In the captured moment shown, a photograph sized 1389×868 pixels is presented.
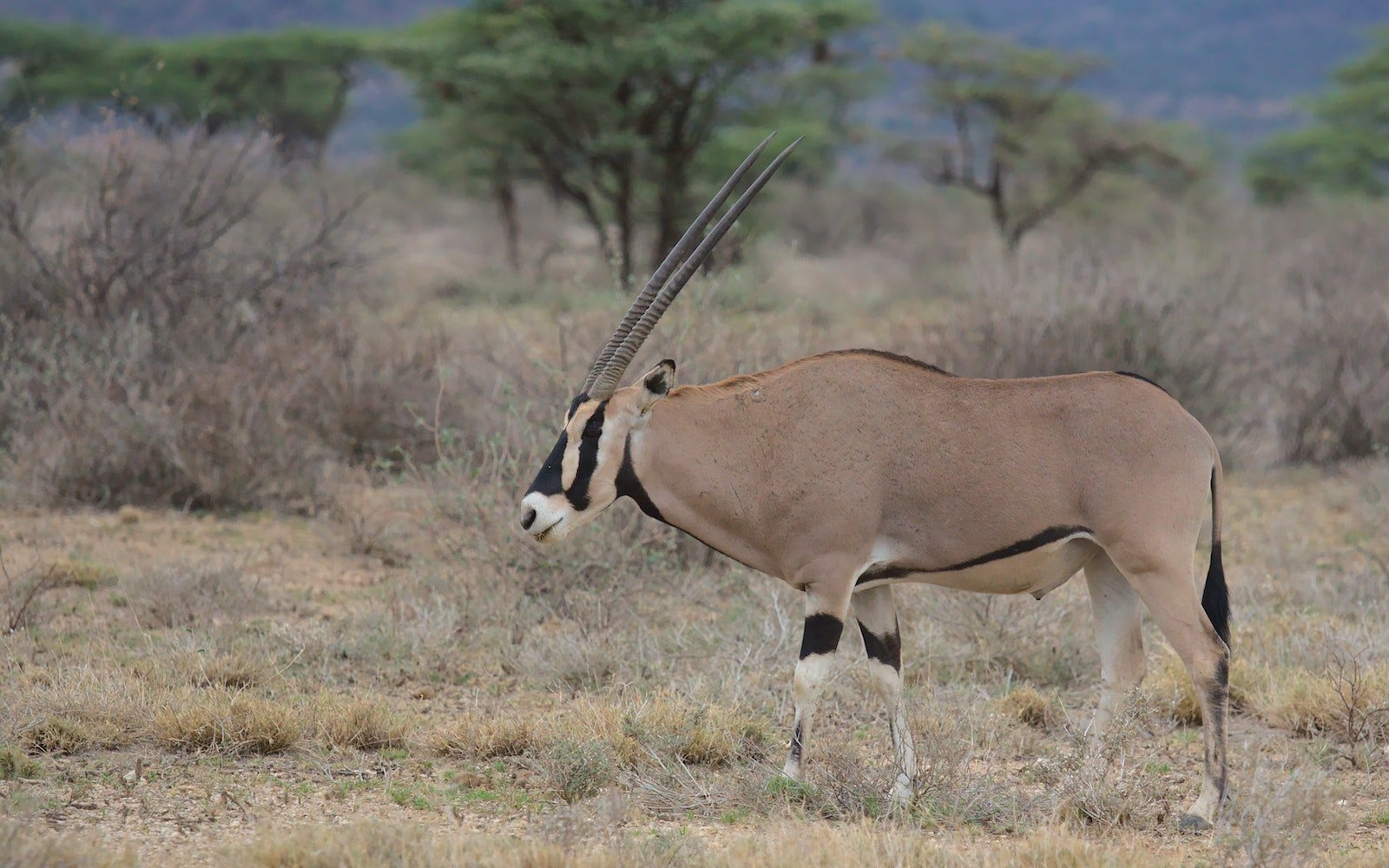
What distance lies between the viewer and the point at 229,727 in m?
5.45

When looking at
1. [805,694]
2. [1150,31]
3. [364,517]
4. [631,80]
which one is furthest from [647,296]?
[1150,31]

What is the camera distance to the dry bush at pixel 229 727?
17.8 feet

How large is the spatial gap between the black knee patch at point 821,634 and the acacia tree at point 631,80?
15138mm

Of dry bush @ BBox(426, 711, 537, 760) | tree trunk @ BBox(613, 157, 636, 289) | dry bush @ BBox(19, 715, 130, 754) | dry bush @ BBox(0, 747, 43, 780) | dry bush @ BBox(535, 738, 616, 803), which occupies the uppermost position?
dry bush @ BBox(0, 747, 43, 780)

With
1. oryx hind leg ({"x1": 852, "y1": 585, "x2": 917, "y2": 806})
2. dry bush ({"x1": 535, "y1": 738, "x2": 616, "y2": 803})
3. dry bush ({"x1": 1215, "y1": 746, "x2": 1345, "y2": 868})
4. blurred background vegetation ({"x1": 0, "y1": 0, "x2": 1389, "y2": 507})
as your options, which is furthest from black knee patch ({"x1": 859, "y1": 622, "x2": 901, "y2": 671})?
blurred background vegetation ({"x1": 0, "y1": 0, "x2": 1389, "y2": 507})

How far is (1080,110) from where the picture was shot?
27.0 m

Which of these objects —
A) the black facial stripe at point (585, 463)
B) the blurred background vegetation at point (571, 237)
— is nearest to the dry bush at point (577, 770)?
the black facial stripe at point (585, 463)

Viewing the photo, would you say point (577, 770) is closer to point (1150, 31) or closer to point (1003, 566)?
point (1003, 566)

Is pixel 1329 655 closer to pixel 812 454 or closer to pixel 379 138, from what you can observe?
pixel 812 454

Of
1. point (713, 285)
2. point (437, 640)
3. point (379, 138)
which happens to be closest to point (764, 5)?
point (713, 285)

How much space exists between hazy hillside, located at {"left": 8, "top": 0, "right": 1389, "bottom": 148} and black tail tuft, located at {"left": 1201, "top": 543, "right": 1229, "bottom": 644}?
101784 mm

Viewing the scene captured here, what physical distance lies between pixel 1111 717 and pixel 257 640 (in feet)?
12.1

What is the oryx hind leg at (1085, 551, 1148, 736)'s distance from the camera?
5293mm

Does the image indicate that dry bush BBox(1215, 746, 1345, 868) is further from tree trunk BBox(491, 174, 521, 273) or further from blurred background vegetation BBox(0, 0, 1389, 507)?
tree trunk BBox(491, 174, 521, 273)
